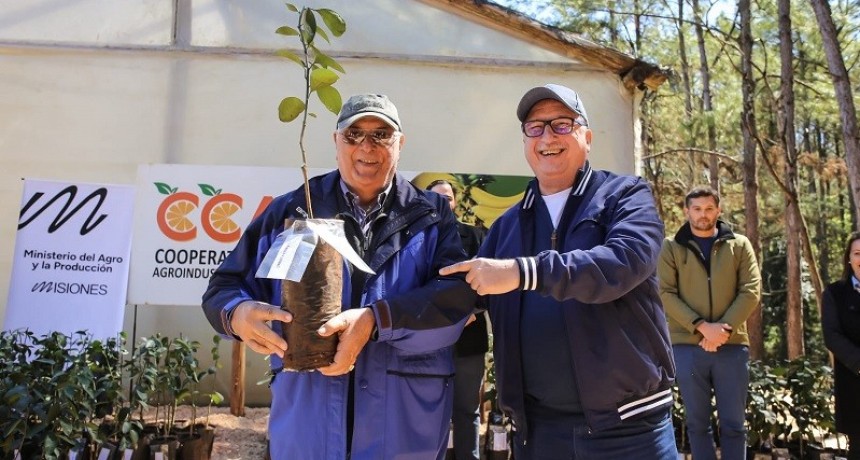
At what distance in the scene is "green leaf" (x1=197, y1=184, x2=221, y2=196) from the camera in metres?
5.20

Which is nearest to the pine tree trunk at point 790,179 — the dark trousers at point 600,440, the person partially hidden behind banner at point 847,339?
the person partially hidden behind banner at point 847,339

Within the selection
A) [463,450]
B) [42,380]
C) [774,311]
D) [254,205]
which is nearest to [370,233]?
[463,450]

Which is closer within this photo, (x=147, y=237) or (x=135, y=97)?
(x=147, y=237)

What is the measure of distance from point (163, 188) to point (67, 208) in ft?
2.18

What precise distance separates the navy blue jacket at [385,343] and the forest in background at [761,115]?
4374 mm

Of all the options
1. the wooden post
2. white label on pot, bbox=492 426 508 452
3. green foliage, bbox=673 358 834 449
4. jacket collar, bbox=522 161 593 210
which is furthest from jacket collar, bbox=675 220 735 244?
the wooden post

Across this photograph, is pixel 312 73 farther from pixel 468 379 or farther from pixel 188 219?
pixel 188 219

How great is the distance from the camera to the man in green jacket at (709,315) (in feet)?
13.0

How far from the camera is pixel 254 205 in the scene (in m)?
5.22

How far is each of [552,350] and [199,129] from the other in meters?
4.62

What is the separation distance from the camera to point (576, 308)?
1838 mm

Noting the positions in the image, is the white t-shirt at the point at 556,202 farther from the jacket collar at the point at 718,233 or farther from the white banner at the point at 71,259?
the white banner at the point at 71,259

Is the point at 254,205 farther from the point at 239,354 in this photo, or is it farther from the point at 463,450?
the point at 463,450

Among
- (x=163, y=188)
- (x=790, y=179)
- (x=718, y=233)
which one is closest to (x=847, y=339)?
(x=718, y=233)
